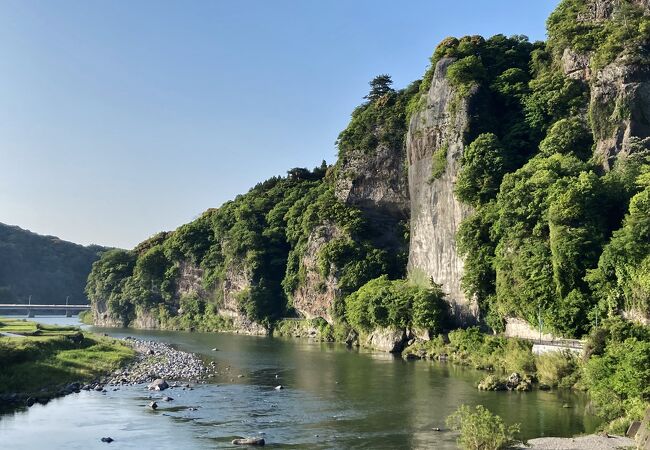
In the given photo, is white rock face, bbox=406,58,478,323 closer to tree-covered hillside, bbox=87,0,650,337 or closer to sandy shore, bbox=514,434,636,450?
tree-covered hillside, bbox=87,0,650,337

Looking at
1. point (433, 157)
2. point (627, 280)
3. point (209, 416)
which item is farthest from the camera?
point (433, 157)

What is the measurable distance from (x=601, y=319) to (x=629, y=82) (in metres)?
30.0

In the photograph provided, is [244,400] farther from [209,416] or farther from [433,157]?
[433,157]

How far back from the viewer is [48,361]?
5134cm

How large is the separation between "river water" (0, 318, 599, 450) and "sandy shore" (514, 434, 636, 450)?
223cm

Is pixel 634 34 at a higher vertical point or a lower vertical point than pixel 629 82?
higher

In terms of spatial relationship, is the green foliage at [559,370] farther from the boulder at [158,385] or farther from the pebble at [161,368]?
the boulder at [158,385]

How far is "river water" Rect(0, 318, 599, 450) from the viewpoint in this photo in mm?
33562

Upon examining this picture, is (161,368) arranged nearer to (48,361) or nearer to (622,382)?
(48,361)

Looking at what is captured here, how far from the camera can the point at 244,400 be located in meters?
45.8

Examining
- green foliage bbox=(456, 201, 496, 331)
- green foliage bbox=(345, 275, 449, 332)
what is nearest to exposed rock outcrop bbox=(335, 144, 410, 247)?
green foliage bbox=(345, 275, 449, 332)

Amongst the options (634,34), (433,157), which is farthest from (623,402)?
(433,157)

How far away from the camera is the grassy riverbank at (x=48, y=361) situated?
148ft

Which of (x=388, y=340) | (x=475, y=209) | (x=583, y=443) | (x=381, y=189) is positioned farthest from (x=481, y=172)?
(x=583, y=443)
